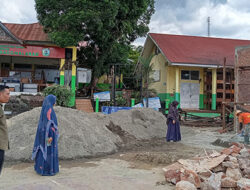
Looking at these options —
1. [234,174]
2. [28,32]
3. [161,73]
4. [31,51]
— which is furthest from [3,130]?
[161,73]

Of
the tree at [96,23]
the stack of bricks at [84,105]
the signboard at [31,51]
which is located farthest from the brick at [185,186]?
the signboard at [31,51]

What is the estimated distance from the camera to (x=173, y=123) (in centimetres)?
929

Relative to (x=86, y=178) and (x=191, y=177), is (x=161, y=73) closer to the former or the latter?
(x=86, y=178)

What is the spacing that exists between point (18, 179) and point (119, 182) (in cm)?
186

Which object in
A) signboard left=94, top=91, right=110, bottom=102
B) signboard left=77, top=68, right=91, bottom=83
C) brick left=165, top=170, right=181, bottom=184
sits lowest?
brick left=165, top=170, right=181, bottom=184

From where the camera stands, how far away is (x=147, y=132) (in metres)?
11.2

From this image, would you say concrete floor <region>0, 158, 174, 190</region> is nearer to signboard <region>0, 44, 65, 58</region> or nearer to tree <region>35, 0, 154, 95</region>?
tree <region>35, 0, 154, 95</region>

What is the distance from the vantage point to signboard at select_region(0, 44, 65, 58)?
15.1 meters

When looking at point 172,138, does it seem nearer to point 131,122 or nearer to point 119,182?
point 131,122

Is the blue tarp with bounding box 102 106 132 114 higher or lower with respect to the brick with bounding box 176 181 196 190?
higher

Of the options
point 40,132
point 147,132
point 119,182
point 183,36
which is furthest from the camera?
point 183,36

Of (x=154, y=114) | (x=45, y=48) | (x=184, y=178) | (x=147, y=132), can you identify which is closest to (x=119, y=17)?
(x=45, y=48)

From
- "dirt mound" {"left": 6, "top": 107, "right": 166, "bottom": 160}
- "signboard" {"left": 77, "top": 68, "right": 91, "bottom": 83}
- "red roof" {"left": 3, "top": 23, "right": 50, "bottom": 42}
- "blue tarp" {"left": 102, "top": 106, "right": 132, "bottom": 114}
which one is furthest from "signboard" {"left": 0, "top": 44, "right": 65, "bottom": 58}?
"dirt mound" {"left": 6, "top": 107, "right": 166, "bottom": 160}

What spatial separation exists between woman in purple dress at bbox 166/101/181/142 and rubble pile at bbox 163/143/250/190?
328 cm
